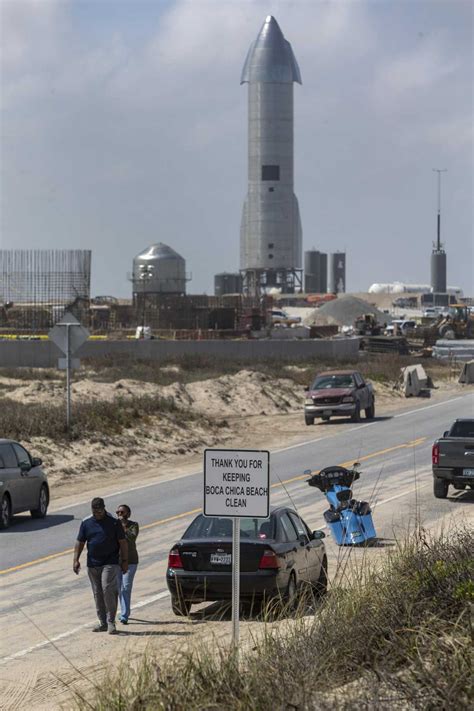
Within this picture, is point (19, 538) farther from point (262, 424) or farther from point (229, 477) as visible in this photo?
point (262, 424)

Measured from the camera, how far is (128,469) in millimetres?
34250

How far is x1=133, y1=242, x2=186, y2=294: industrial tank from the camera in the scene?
138 meters

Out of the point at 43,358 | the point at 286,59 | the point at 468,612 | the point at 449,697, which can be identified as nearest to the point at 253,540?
the point at 468,612

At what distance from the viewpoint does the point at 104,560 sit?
1419 cm

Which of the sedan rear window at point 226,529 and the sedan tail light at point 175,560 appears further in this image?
the sedan rear window at point 226,529

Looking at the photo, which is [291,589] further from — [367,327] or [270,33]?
[270,33]

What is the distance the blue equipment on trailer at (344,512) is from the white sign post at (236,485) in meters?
7.90

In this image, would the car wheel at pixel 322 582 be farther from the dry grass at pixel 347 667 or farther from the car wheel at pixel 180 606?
the dry grass at pixel 347 667

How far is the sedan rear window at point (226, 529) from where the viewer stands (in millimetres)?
15227

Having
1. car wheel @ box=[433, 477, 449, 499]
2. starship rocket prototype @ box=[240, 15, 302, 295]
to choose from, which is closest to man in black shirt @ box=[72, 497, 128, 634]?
car wheel @ box=[433, 477, 449, 499]

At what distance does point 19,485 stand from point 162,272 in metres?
117

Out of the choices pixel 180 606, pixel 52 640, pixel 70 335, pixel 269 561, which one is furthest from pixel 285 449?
pixel 52 640

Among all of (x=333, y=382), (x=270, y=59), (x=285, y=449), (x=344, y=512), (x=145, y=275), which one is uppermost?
(x=270, y=59)

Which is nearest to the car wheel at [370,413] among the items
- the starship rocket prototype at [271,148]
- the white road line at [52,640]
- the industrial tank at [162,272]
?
the white road line at [52,640]
